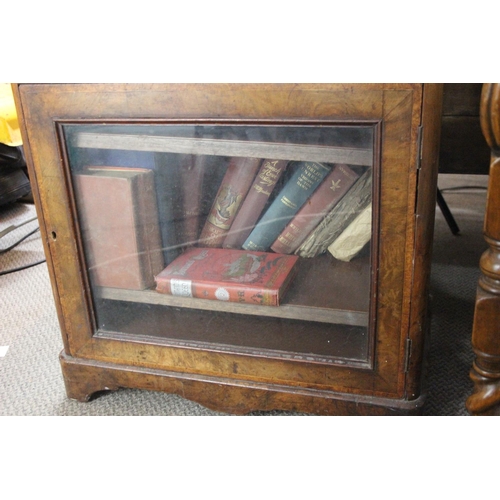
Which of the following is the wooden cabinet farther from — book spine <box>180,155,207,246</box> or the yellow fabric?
the yellow fabric

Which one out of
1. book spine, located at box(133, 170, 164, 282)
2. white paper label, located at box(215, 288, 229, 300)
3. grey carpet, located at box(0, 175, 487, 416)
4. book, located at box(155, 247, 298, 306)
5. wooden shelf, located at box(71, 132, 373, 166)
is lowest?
grey carpet, located at box(0, 175, 487, 416)

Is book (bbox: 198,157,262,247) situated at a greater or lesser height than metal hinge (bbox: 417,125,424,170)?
lesser

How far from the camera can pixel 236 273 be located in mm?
810

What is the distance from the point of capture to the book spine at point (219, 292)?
31.8 inches

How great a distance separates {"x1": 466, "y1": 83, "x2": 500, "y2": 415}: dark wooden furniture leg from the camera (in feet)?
1.99

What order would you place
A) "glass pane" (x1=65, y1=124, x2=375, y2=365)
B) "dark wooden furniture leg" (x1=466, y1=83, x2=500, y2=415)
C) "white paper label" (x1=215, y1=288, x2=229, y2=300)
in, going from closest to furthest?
"dark wooden furniture leg" (x1=466, y1=83, x2=500, y2=415)
"glass pane" (x1=65, y1=124, x2=375, y2=365)
"white paper label" (x1=215, y1=288, x2=229, y2=300)

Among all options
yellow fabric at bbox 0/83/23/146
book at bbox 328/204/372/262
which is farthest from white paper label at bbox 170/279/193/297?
yellow fabric at bbox 0/83/23/146

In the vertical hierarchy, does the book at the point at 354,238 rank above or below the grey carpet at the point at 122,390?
above

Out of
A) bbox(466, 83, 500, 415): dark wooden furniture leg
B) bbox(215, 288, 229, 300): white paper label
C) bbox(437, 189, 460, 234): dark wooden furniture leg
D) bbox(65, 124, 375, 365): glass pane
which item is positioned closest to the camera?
bbox(466, 83, 500, 415): dark wooden furniture leg

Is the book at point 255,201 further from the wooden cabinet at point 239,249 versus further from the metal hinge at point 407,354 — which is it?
the metal hinge at point 407,354

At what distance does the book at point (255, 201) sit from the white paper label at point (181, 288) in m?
0.08

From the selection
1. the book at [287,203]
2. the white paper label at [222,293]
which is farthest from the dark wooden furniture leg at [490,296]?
the white paper label at [222,293]

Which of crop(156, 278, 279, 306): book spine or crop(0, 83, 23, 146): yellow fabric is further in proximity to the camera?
crop(0, 83, 23, 146): yellow fabric

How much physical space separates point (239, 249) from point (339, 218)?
0.51 ft
